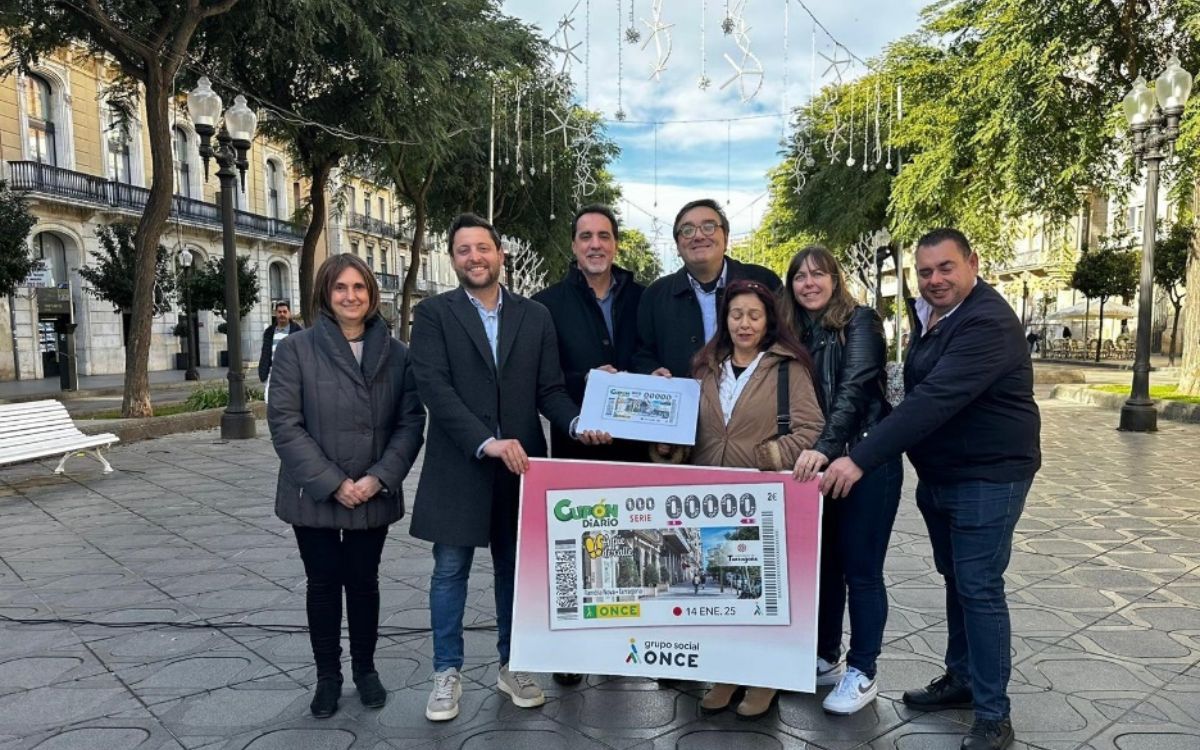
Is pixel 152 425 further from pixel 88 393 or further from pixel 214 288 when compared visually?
pixel 214 288

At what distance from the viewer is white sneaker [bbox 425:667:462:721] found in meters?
3.12

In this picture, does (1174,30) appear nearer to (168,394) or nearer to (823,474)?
(823,474)

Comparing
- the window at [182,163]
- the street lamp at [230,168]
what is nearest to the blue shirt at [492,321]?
the street lamp at [230,168]

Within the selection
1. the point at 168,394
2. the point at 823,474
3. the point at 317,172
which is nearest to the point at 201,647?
the point at 823,474

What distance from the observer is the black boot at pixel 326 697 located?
316 cm

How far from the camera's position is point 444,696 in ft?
10.4

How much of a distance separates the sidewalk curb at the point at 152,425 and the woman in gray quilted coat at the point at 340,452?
8.87 metres

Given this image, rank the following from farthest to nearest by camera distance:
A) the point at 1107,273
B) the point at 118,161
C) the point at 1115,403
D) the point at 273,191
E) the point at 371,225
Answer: the point at 371,225
the point at 273,191
the point at 118,161
the point at 1107,273
the point at 1115,403

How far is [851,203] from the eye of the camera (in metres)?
26.4

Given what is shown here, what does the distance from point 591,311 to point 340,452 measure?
4.33 ft

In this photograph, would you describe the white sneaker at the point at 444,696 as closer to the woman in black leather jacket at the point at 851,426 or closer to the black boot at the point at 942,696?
the woman in black leather jacket at the point at 851,426

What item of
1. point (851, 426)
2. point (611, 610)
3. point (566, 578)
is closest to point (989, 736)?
point (851, 426)

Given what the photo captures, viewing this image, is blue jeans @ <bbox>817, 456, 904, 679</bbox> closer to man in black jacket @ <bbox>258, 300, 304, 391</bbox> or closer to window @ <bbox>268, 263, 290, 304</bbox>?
man in black jacket @ <bbox>258, 300, 304, 391</bbox>

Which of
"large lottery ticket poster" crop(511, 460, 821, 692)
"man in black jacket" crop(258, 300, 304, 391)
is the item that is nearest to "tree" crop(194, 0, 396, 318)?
"man in black jacket" crop(258, 300, 304, 391)
